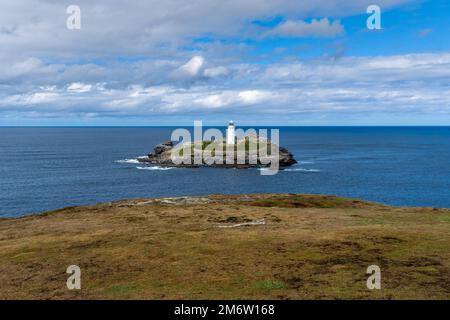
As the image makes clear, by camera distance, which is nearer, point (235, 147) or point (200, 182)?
point (200, 182)

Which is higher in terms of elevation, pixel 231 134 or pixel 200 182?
pixel 231 134

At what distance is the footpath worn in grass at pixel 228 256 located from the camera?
21953mm

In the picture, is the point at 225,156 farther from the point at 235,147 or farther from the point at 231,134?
the point at 231,134

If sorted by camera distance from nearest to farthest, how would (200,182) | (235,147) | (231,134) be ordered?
(200,182) → (231,134) → (235,147)

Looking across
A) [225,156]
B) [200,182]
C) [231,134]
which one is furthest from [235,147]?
[200,182]

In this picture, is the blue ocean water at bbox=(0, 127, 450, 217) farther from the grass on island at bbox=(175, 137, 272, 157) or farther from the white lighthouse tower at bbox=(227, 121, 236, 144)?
the white lighthouse tower at bbox=(227, 121, 236, 144)

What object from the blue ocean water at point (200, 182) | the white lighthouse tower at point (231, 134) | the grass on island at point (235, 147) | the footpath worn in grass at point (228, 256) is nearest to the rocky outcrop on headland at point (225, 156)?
the grass on island at point (235, 147)

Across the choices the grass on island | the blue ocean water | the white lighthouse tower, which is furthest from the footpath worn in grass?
the white lighthouse tower

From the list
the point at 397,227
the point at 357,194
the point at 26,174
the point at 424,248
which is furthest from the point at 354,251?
the point at 26,174

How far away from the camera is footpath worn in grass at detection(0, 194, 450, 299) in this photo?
21953 mm

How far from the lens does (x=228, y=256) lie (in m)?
28.2

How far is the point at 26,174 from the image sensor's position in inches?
6235
